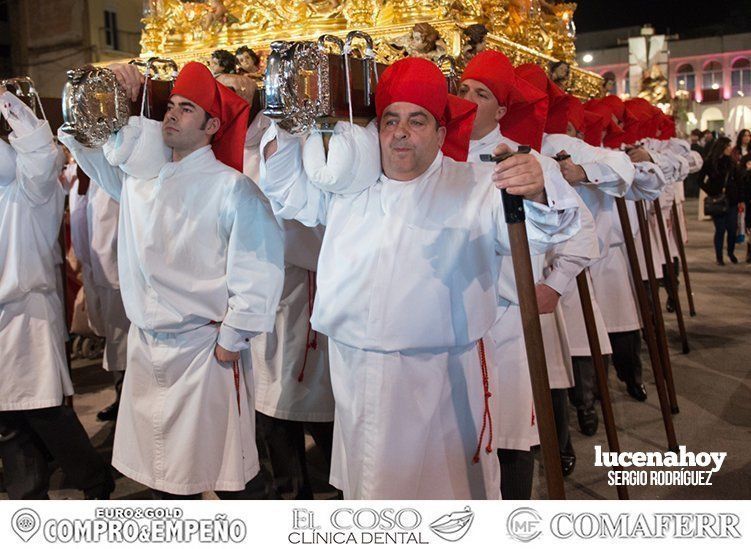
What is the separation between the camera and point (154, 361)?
2908 millimetres

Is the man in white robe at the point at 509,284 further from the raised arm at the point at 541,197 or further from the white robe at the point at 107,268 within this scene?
the white robe at the point at 107,268

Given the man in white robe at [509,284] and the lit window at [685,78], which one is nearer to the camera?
the man in white robe at [509,284]

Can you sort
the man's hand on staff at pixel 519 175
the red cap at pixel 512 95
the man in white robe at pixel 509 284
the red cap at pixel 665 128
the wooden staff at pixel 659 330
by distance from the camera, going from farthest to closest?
the red cap at pixel 665 128, the wooden staff at pixel 659 330, the red cap at pixel 512 95, the man in white robe at pixel 509 284, the man's hand on staff at pixel 519 175

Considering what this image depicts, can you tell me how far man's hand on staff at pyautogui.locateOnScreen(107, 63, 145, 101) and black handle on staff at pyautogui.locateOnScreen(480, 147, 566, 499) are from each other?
1395 millimetres

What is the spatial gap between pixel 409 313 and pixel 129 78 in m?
1.27

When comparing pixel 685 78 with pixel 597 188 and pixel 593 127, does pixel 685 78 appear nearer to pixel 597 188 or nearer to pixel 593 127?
pixel 593 127

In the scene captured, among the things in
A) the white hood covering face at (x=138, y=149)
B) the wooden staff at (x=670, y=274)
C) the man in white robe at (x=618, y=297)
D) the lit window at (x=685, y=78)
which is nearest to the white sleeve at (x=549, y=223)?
the white hood covering face at (x=138, y=149)

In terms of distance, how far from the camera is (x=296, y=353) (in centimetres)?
363

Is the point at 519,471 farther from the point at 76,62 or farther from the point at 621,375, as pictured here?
the point at 76,62

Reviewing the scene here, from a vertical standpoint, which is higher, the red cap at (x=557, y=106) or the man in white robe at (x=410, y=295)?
the red cap at (x=557, y=106)

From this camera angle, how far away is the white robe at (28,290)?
11.2ft

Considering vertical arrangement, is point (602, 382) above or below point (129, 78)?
below

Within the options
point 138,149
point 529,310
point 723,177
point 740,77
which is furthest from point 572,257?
point 740,77

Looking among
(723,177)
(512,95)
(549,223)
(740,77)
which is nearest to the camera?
(549,223)
